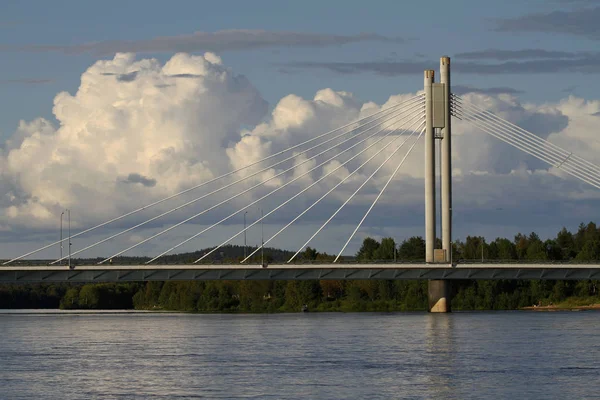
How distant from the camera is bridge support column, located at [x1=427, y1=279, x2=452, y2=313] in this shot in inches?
4161

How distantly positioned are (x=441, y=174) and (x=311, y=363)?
162 feet

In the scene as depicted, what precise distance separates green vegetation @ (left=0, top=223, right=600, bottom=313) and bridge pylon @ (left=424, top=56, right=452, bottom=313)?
51.3 feet

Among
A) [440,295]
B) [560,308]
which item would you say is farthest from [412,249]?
[440,295]

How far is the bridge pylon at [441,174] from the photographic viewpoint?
9919cm

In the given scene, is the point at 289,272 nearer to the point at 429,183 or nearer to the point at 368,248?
the point at 429,183

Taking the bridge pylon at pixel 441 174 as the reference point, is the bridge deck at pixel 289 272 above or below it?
below

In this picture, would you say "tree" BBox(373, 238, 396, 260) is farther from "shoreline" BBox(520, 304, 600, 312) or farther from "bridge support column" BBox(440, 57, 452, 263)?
"bridge support column" BBox(440, 57, 452, 263)

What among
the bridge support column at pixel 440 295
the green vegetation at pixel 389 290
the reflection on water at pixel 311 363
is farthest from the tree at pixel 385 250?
the reflection on water at pixel 311 363

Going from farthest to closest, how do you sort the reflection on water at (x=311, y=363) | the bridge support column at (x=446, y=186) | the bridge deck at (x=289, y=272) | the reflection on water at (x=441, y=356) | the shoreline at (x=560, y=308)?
1. the shoreline at (x=560, y=308)
2. the bridge deck at (x=289, y=272)
3. the bridge support column at (x=446, y=186)
4. the reflection on water at (x=441, y=356)
5. the reflection on water at (x=311, y=363)

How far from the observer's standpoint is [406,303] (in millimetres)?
143375

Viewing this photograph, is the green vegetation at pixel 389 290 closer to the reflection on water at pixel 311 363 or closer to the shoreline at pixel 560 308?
the shoreline at pixel 560 308

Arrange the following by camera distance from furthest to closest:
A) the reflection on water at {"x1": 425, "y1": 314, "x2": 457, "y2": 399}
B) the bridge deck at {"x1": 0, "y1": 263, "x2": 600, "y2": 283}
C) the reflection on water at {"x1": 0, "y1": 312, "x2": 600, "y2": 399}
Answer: the bridge deck at {"x1": 0, "y1": 263, "x2": 600, "y2": 283}, the reflection on water at {"x1": 425, "y1": 314, "x2": 457, "y2": 399}, the reflection on water at {"x1": 0, "y1": 312, "x2": 600, "y2": 399}

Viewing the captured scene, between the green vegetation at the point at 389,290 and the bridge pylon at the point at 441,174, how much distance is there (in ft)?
51.3

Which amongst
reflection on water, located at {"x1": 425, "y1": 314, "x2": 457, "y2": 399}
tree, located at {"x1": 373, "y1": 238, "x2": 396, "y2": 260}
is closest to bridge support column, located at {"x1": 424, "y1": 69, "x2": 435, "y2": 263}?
reflection on water, located at {"x1": 425, "y1": 314, "x2": 457, "y2": 399}
